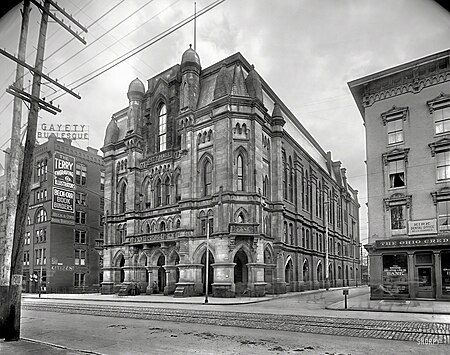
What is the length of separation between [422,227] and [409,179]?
3.50m

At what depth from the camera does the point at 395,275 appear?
30.3m

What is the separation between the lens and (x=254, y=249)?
1451 inches

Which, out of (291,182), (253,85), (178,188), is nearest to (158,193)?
(178,188)

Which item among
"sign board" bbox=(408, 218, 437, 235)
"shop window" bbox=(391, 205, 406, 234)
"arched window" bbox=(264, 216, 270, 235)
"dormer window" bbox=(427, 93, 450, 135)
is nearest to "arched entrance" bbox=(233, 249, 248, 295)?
"arched window" bbox=(264, 216, 270, 235)

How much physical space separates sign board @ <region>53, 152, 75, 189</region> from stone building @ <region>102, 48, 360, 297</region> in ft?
32.9

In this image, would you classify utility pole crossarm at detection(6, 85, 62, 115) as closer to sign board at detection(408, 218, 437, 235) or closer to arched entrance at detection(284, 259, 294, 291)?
sign board at detection(408, 218, 437, 235)

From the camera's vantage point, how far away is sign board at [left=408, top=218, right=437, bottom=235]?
2898 cm

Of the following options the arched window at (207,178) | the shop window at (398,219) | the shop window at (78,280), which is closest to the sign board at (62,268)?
the shop window at (78,280)

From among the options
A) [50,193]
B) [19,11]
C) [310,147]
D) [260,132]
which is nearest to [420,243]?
[260,132]

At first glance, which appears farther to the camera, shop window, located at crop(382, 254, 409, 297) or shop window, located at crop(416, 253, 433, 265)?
shop window, located at crop(382, 254, 409, 297)

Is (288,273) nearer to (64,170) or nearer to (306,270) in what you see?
(306,270)

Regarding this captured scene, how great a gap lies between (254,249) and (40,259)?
34.1m

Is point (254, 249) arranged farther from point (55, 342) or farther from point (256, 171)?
point (55, 342)

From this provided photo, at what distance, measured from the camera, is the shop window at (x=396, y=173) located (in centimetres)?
3094
